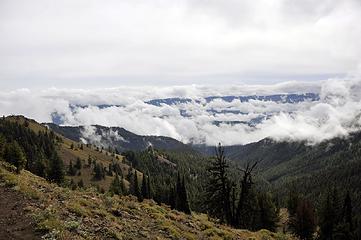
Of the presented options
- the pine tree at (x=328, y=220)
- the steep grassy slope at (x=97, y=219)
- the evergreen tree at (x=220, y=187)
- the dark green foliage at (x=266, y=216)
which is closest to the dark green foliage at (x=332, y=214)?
the pine tree at (x=328, y=220)

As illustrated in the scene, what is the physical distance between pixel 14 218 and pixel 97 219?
19.1ft

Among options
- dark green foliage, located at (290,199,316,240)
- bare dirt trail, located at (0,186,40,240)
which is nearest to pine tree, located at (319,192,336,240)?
dark green foliage, located at (290,199,316,240)

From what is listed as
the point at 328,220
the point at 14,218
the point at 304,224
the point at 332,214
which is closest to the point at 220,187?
the point at 14,218

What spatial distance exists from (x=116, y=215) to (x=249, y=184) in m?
28.7

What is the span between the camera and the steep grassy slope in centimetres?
2470

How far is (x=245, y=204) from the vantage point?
6247cm

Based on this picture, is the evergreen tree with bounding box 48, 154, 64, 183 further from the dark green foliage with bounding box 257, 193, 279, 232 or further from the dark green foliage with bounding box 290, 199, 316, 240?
the dark green foliage with bounding box 290, 199, 316, 240

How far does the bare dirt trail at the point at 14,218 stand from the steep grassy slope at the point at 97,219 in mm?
413

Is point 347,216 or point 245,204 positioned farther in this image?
point 347,216

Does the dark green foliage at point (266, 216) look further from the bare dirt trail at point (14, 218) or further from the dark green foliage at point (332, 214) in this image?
the bare dirt trail at point (14, 218)

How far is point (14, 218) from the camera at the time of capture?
2547 centimetres

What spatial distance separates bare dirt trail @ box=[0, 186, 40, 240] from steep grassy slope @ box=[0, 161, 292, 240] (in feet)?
1.35

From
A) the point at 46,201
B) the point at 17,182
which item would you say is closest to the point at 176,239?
the point at 46,201

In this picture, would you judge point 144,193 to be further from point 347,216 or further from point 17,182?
point 17,182
